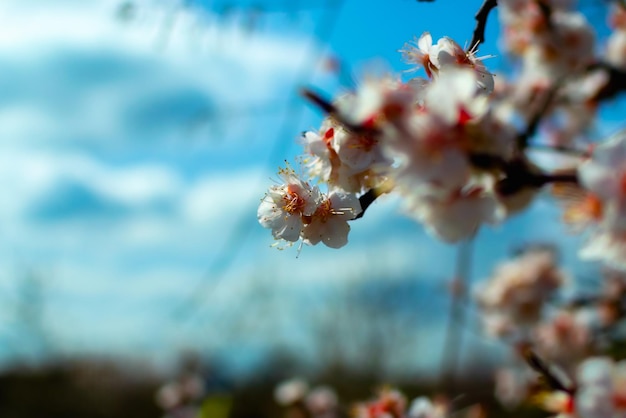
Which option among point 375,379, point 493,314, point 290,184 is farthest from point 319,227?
point 375,379

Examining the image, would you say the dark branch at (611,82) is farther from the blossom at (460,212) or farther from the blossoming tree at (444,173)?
the blossom at (460,212)

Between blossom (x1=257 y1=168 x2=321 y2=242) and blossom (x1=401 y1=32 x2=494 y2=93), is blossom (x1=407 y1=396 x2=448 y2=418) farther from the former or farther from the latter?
blossom (x1=401 y1=32 x2=494 y2=93)

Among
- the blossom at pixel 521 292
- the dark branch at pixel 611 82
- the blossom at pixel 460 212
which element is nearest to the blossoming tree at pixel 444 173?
the blossom at pixel 460 212

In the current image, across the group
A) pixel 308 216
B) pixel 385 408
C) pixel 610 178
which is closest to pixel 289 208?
pixel 308 216

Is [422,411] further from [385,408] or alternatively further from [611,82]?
[611,82]

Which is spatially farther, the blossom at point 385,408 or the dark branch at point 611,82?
the dark branch at point 611,82

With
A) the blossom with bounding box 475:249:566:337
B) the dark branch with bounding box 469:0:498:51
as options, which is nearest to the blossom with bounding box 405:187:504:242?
the dark branch with bounding box 469:0:498:51
